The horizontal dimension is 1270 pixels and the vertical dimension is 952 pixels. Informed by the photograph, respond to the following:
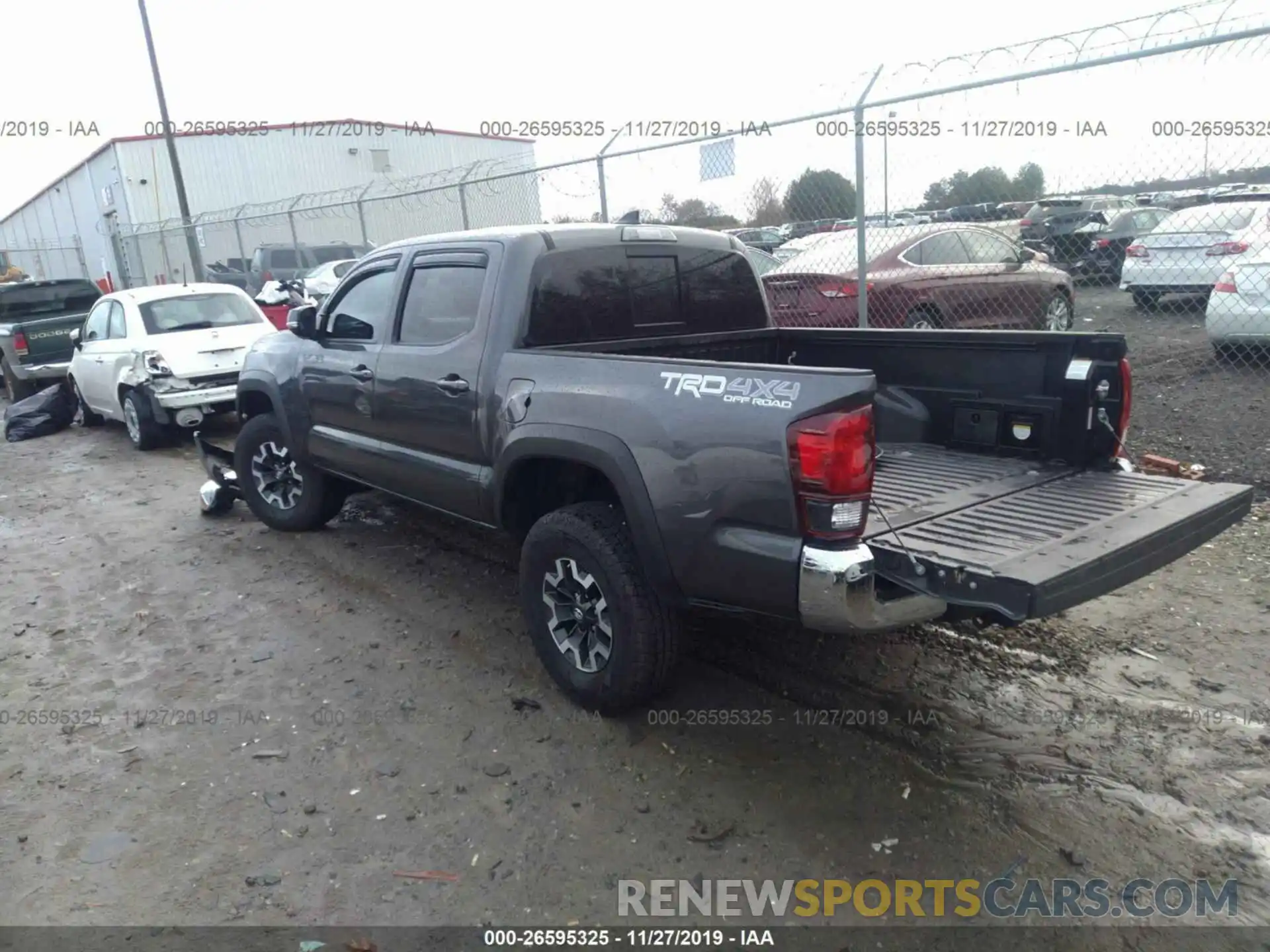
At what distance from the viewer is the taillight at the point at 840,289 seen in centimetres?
823

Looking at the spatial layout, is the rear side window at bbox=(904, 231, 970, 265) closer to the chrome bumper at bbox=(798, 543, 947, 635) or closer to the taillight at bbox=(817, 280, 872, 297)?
the taillight at bbox=(817, 280, 872, 297)

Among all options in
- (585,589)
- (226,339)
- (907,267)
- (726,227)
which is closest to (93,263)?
(226,339)

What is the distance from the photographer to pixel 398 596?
5.20m

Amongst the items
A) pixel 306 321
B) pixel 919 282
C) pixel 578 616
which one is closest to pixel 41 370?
pixel 306 321

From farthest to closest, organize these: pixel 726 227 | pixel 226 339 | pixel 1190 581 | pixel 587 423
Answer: pixel 726 227, pixel 226 339, pixel 1190 581, pixel 587 423

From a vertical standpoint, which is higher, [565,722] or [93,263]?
[93,263]

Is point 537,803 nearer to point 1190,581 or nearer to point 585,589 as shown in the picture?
point 585,589

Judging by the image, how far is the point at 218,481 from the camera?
6852 millimetres

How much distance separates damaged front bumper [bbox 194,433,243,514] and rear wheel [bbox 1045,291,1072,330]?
25.0 feet

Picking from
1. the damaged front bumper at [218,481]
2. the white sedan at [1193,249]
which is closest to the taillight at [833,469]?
the damaged front bumper at [218,481]

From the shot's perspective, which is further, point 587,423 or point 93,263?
point 93,263

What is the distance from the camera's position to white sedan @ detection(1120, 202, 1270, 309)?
25.8 ft

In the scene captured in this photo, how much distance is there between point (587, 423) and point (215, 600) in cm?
307

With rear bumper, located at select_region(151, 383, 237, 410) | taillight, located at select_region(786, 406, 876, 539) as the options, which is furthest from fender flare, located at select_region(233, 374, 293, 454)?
taillight, located at select_region(786, 406, 876, 539)
